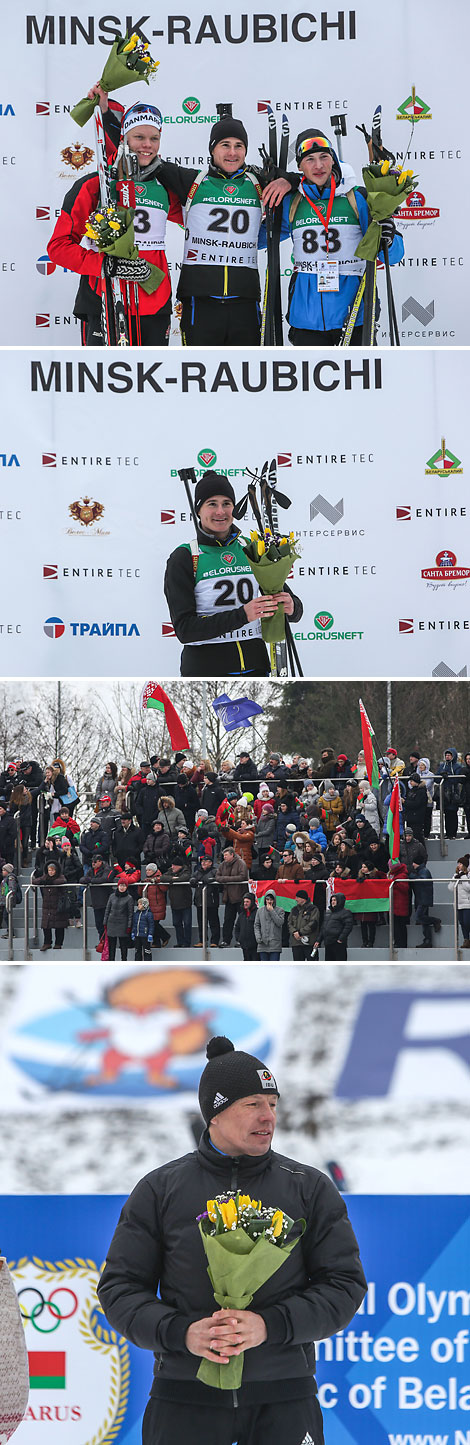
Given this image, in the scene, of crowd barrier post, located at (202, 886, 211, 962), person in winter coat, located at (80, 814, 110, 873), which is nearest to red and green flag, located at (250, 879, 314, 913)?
crowd barrier post, located at (202, 886, 211, 962)

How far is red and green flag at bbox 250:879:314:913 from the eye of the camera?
10203 mm

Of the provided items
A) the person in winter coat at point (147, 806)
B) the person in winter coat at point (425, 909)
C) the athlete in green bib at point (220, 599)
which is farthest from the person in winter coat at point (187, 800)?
the athlete in green bib at point (220, 599)

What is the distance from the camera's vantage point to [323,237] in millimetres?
9336

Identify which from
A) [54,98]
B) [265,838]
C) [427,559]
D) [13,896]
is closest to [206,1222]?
[427,559]

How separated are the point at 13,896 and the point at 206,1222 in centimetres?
720

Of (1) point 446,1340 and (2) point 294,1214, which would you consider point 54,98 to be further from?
(2) point 294,1214

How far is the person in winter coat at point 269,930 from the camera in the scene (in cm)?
973

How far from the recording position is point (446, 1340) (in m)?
6.85

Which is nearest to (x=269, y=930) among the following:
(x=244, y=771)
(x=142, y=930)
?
(x=142, y=930)

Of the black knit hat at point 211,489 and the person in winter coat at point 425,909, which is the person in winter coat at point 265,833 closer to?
the person in winter coat at point 425,909

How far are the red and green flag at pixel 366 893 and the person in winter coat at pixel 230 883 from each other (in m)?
0.67

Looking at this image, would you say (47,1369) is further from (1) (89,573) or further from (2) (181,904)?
(1) (89,573)

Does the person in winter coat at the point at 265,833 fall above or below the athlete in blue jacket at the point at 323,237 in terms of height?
below

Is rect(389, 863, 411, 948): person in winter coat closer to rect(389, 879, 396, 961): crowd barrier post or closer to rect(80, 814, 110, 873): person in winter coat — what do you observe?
rect(389, 879, 396, 961): crowd barrier post
